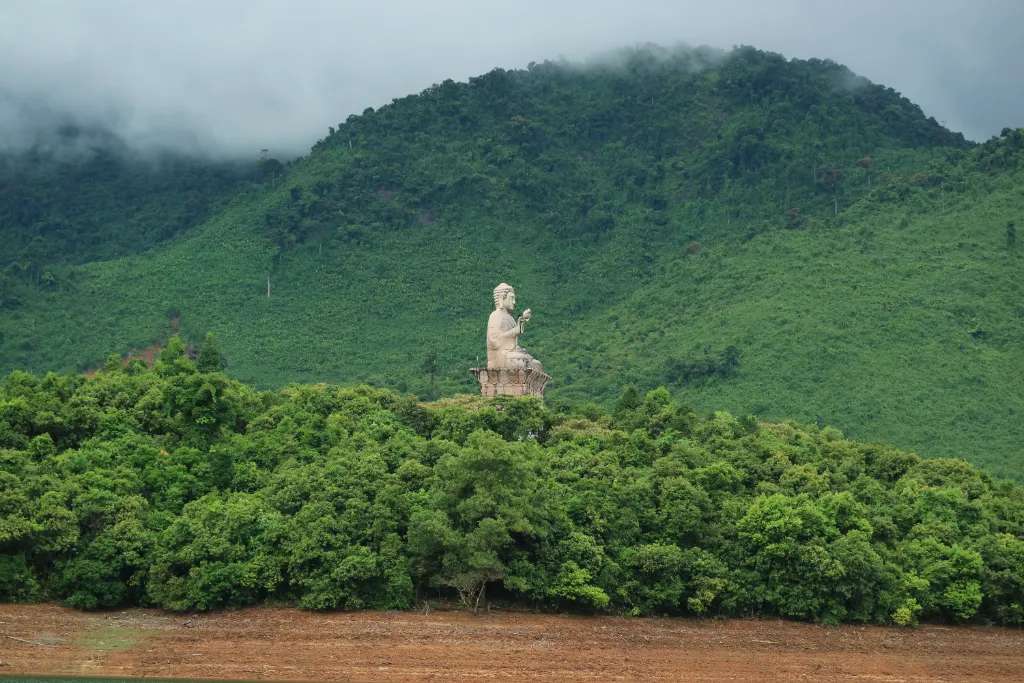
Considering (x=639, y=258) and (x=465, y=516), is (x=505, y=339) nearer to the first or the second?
(x=465, y=516)

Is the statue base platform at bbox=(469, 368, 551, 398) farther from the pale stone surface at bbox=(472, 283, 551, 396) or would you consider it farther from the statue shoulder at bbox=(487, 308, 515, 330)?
the statue shoulder at bbox=(487, 308, 515, 330)

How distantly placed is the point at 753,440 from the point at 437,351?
33495 mm

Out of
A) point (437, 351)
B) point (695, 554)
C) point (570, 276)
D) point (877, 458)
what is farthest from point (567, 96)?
point (695, 554)

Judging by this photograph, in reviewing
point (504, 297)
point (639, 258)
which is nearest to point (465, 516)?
point (504, 297)

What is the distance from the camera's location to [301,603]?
134 ft

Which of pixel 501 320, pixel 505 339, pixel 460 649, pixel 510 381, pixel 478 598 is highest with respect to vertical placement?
pixel 501 320

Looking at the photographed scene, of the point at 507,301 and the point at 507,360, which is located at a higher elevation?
the point at 507,301

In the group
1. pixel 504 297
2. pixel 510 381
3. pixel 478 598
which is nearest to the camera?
pixel 478 598

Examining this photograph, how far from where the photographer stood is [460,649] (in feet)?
128

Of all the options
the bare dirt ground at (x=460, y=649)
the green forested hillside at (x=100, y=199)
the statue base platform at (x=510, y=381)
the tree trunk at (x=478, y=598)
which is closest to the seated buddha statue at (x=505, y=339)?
the statue base platform at (x=510, y=381)

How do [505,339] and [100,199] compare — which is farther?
[100,199]

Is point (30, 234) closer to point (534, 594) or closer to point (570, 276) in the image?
point (570, 276)

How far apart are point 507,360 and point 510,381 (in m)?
0.67

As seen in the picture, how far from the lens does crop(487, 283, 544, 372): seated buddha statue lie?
169 ft
